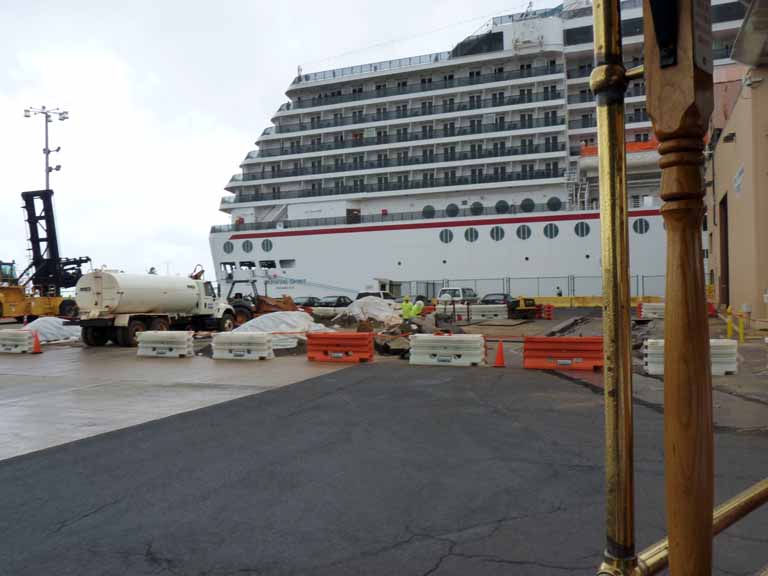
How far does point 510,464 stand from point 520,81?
1691 inches

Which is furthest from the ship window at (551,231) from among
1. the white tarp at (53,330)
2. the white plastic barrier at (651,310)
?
the white tarp at (53,330)

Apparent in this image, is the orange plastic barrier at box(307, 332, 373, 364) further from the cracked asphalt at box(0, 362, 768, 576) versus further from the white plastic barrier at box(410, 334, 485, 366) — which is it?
the cracked asphalt at box(0, 362, 768, 576)

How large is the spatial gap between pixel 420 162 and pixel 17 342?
1231 inches

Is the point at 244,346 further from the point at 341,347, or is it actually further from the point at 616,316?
the point at 616,316

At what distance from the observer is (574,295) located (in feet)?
133

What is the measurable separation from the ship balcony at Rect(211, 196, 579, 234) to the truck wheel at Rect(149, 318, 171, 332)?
22.4m

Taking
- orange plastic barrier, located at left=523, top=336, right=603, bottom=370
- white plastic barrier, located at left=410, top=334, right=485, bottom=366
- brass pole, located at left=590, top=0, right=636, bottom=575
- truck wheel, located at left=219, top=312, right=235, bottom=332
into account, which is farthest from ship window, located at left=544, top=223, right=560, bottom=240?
brass pole, located at left=590, top=0, right=636, bottom=575

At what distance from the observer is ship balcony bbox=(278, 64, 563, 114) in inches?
1781

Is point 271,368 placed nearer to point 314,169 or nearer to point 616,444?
point 616,444

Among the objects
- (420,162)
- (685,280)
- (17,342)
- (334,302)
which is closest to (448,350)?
(685,280)

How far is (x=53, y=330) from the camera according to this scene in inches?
938

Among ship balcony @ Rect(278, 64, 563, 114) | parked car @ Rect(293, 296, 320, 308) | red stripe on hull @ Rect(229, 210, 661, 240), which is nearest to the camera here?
red stripe on hull @ Rect(229, 210, 661, 240)

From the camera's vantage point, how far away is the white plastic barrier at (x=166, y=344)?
17.8 meters

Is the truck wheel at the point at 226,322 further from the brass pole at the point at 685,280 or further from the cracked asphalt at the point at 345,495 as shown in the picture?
the brass pole at the point at 685,280
